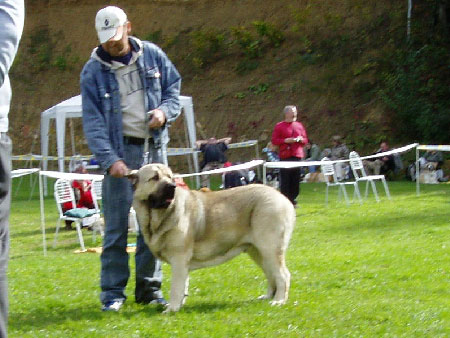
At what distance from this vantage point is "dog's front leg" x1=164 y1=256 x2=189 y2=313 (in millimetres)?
6008

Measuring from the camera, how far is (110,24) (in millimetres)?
5797

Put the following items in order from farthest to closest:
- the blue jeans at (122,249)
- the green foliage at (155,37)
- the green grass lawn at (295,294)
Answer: the green foliage at (155,37)
the blue jeans at (122,249)
the green grass lawn at (295,294)

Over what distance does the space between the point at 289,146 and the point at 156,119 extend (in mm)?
9285

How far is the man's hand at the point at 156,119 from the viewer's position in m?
5.99

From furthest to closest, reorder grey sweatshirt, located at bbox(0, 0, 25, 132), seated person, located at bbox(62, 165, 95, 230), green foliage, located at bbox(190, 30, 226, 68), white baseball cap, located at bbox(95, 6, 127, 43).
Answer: green foliage, located at bbox(190, 30, 226, 68)
seated person, located at bbox(62, 165, 95, 230)
white baseball cap, located at bbox(95, 6, 127, 43)
grey sweatshirt, located at bbox(0, 0, 25, 132)

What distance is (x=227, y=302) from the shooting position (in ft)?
21.2

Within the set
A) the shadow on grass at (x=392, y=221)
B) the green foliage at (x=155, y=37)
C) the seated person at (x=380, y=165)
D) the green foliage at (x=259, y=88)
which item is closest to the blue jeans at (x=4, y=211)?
the shadow on grass at (x=392, y=221)

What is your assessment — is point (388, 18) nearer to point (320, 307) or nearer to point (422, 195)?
point (422, 195)

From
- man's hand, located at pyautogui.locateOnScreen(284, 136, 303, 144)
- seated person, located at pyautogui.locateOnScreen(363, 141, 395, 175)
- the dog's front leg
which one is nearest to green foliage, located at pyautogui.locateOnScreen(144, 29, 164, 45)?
seated person, located at pyautogui.locateOnScreen(363, 141, 395, 175)

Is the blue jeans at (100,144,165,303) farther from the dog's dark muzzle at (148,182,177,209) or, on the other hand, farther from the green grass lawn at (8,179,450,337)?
the dog's dark muzzle at (148,182,177,209)

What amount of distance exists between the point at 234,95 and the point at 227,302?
25.0 meters

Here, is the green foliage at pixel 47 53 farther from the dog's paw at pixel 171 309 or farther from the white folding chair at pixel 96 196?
the dog's paw at pixel 171 309

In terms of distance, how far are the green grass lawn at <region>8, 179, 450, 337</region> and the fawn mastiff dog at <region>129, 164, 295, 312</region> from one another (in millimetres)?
278

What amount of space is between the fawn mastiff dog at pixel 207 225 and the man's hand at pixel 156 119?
1.04 feet
